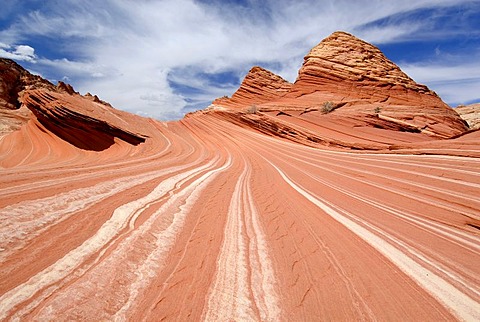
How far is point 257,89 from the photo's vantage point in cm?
2934

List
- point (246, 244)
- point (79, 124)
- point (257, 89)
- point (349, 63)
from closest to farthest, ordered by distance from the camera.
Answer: point (246, 244) → point (79, 124) → point (349, 63) → point (257, 89)

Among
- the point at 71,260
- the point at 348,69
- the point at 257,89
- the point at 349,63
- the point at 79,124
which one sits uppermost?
the point at 349,63

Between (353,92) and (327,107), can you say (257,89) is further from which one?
(353,92)

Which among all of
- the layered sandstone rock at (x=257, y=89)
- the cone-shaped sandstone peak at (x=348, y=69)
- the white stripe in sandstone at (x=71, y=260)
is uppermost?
the cone-shaped sandstone peak at (x=348, y=69)

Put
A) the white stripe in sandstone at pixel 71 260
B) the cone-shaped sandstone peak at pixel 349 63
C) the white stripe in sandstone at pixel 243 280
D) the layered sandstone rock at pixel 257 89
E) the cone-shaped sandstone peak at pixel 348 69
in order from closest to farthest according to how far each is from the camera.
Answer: the white stripe in sandstone at pixel 71 260
the white stripe in sandstone at pixel 243 280
the cone-shaped sandstone peak at pixel 348 69
the cone-shaped sandstone peak at pixel 349 63
the layered sandstone rock at pixel 257 89

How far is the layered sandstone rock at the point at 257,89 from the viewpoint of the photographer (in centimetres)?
2817

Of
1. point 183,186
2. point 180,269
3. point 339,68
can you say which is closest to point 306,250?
point 180,269

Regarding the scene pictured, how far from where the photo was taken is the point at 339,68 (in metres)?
26.1

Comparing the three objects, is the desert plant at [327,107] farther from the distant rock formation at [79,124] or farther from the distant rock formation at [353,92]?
the distant rock formation at [79,124]

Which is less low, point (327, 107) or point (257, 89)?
point (257, 89)

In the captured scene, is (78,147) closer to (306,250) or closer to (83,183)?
(83,183)

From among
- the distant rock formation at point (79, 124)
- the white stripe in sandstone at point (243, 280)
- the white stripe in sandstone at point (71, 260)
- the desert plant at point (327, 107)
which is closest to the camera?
the white stripe in sandstone at point (71, 260)

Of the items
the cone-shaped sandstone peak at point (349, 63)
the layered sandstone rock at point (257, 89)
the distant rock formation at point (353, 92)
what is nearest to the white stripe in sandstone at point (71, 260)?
the distant rock formation at point (353, 92)

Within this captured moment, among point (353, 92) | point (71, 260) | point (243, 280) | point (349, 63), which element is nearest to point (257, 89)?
point (349, 63)
